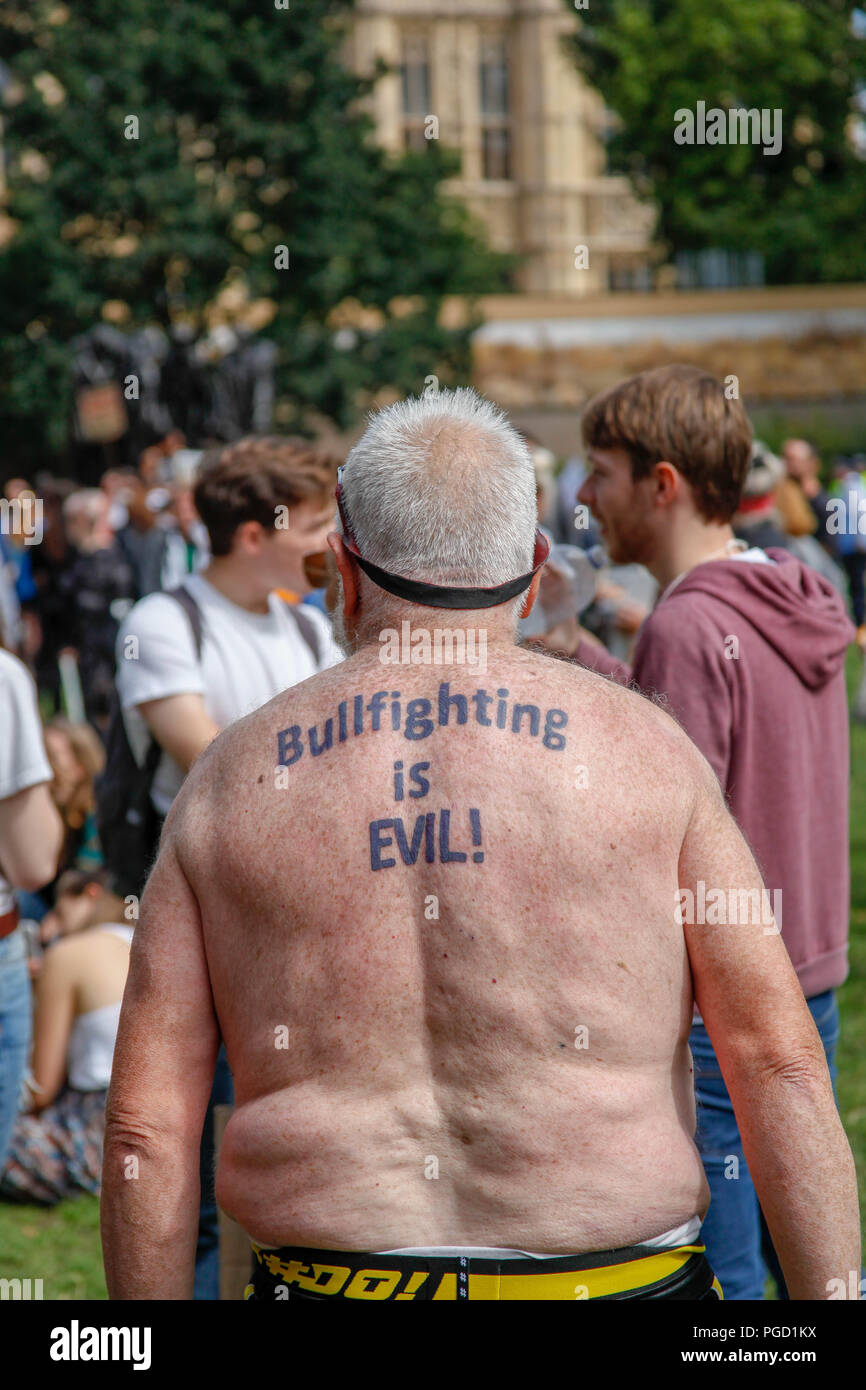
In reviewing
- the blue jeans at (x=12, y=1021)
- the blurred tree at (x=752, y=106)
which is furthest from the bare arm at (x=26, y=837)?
the blurred tree at (x=752, y=106)

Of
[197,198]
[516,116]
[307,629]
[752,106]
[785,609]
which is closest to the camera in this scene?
[785,609]

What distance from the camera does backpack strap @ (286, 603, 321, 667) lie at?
3.64 metres

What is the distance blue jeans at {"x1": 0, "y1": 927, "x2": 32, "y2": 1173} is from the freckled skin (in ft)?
4.75

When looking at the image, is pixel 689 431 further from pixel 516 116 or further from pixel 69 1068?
pixel 516 116

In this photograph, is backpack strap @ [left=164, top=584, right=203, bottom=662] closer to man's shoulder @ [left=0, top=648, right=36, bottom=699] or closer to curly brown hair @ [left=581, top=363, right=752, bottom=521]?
man's shoulder @ [left=0, top=648, right=36, bottom=699]

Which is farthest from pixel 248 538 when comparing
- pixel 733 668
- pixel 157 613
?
pixel 733 668

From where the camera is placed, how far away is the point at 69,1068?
16.0 feet

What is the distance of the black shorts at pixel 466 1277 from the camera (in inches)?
64.9

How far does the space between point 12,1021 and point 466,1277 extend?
5.61 ft

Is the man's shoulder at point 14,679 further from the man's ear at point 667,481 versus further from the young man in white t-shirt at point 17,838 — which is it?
the man's ear at point 667,481

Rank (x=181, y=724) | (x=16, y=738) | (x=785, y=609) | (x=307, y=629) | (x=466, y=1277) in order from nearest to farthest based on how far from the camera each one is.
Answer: (x=466, y=1277)
(x=785, y=609)
(x=16, y=738)
(x=181, y=724)
(x=307, y=629)

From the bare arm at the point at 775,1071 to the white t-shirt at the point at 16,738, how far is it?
64.9 inches

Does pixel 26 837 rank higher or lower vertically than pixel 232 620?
lower

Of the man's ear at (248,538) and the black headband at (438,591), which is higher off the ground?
the man's ear at (248,538)
